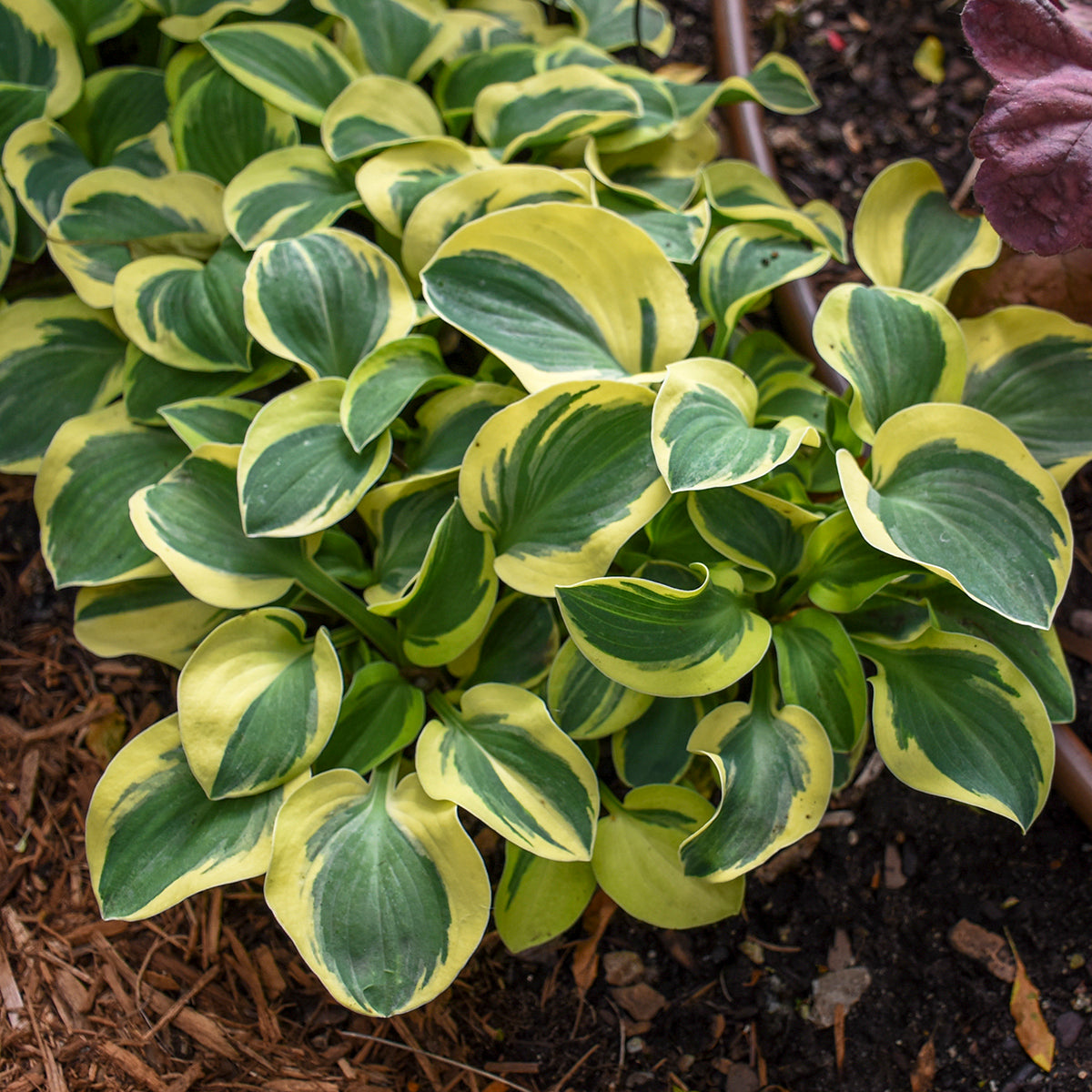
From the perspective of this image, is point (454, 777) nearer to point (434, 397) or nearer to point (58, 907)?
point (434, 397)

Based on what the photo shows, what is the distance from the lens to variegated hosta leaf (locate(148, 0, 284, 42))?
1309 millimetres

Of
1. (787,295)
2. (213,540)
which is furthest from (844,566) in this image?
(213,540)

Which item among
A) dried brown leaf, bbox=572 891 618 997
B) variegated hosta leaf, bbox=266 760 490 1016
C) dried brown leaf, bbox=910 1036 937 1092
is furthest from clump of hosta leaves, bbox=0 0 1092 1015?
dried brown leaf, bbox=910 1036 937 1092

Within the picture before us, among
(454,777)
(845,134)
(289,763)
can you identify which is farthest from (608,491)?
(845,134)

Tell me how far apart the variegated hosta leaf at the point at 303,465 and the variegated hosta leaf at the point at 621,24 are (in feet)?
2.75

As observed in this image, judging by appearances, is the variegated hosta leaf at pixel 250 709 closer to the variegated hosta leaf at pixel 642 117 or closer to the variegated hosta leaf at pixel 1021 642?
the variegated hosta leaf at pixel 1021 642

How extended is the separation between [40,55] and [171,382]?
559 millimetres

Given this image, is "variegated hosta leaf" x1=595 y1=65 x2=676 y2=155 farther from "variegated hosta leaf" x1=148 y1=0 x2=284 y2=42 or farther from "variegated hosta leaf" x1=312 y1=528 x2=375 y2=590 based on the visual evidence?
"variegated hosta leaf" x1=312 y1=528 x2=375 y2=590

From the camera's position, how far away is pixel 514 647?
3.77 ft

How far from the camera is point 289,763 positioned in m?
1.00

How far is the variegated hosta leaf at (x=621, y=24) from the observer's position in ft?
4.91

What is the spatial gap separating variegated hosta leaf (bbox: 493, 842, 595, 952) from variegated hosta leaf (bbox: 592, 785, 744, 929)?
0.03 metres

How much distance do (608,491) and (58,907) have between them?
885mm

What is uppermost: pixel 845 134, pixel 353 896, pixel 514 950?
pixel 845 134
